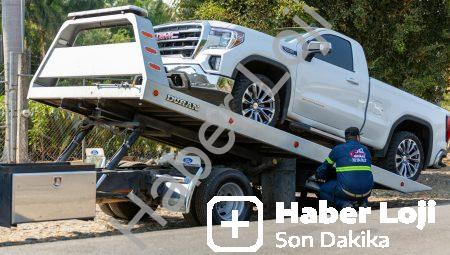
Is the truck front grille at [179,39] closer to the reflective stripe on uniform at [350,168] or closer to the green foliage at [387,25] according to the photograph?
the reflective stripe on uniform at [350,168]

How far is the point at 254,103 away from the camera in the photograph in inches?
355

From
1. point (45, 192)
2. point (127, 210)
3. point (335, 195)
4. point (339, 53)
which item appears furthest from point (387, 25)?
point (45, 192)

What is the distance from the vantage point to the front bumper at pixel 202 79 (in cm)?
840

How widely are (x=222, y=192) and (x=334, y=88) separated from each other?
2293 mm

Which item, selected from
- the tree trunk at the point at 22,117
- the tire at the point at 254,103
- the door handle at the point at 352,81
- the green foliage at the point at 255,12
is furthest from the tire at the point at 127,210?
the green foliage at the point at 255,12

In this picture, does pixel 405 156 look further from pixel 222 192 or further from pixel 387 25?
pixel 387 25

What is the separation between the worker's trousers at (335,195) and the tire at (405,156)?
52.6 inches

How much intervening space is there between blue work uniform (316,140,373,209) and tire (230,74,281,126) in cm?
105

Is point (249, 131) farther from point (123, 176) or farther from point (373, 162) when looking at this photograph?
point (373, 162)

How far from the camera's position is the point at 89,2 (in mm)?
34812

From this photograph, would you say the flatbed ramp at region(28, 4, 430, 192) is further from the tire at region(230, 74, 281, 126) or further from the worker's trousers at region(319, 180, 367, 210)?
the worker's trousers at region(319, 180, 367, 210)

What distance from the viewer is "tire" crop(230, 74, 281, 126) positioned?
28.7 ft

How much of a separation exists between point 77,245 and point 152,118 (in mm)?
2246

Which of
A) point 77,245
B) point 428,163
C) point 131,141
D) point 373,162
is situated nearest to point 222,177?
point 131,141
